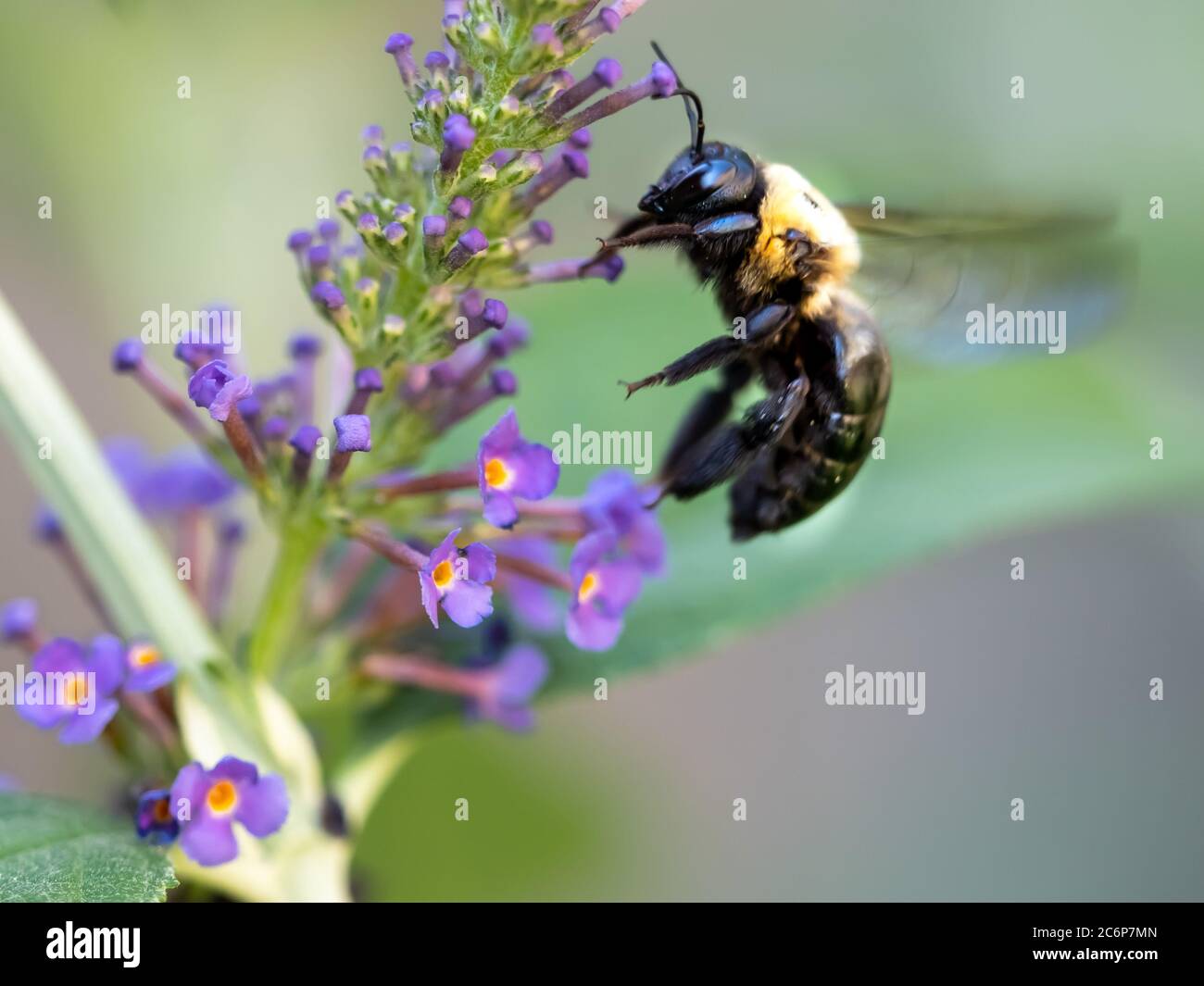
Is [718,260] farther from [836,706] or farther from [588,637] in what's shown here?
[836,706]

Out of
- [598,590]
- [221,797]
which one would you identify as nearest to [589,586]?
[598,590]

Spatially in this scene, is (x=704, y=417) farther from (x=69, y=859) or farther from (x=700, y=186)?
(x=69, y=859)

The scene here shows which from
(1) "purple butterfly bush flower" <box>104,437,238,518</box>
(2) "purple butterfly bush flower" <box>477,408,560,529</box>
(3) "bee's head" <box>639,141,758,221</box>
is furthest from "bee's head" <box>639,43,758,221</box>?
(1) "purple butterfly bush flower" <box>104,437,238,518</box>

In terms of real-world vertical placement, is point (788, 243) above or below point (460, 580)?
above

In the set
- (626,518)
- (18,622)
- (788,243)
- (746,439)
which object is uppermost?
(788,243)
